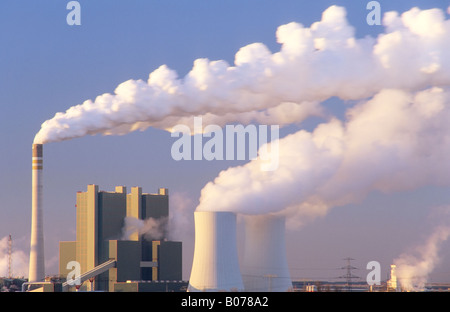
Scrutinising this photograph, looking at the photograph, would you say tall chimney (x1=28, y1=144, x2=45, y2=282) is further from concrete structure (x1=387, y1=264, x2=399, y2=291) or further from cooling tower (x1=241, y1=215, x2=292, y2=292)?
concrete structure (x1=387, y1=264, x2=399, y2=291)

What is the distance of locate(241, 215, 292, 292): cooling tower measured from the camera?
53750 mm

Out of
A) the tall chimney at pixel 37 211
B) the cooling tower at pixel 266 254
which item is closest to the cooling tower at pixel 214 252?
the cooling tower at pixel 266 254

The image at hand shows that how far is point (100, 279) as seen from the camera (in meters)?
65.0

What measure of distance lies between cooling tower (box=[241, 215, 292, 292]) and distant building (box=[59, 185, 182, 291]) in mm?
13745

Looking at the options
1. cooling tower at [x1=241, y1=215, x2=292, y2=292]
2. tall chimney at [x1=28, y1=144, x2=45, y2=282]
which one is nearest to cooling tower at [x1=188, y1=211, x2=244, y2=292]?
cooling tower at [x1=241, y1=215, x2=292, y2=292]

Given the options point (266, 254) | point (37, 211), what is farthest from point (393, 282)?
point (37, 211)

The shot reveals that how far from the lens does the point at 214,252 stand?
48.3 meters

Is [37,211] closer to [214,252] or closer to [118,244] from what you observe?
[118,244]

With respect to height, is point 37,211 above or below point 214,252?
above

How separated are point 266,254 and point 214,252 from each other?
6.30 m

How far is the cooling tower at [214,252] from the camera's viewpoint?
159 feet
